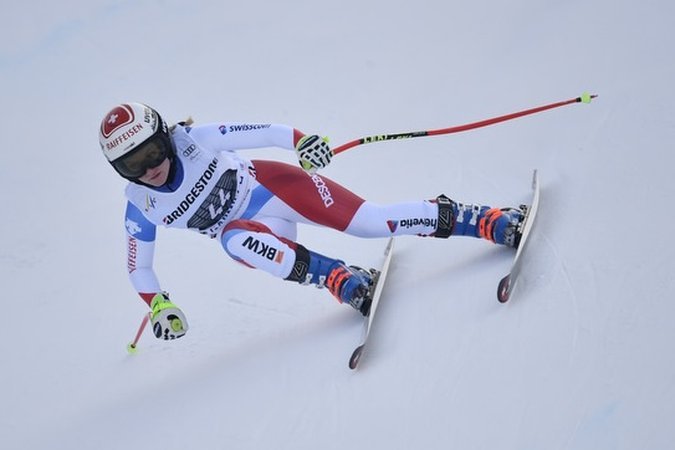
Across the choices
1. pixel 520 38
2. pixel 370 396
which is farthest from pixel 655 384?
pixel 520 38

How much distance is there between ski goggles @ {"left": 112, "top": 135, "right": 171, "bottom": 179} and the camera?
440 cm

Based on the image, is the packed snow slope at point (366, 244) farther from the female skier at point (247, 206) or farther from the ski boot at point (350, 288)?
the female skier at point (247, 206)

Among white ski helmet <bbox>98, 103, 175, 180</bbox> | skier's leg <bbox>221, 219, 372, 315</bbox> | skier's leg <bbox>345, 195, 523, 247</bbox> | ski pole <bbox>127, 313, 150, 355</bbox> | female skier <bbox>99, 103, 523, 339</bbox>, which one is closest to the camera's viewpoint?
white ski helmet <bbox>98, 103, 175, 180</bbox>

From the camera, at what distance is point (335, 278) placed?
4.76 meters

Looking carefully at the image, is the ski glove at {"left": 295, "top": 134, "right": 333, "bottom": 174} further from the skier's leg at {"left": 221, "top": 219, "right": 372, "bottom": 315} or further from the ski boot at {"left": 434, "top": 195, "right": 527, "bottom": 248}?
the ski boot at {"left": 434, "top": 195, "right": 527, "bottom": 248}

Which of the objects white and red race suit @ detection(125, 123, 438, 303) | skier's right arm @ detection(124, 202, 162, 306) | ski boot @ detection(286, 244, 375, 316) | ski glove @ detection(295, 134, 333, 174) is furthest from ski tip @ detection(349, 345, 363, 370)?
skier's right arm @ detection(124, 202, 162, 306)

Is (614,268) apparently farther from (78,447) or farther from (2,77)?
(2,77)

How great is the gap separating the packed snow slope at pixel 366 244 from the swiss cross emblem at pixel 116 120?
1.40 m

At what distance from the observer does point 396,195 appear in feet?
19.5

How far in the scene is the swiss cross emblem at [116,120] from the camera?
4395 millimetres

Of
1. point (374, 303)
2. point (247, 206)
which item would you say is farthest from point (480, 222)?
point (247, 206)

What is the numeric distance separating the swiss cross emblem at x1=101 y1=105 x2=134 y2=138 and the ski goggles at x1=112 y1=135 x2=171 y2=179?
0.12 metres

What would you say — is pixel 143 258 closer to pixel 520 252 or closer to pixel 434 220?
pixel 434 220

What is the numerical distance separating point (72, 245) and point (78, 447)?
5.80 feet
